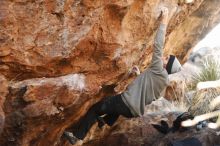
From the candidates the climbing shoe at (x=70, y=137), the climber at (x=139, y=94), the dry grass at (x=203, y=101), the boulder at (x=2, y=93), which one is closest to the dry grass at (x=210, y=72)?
the dry grass at (x=203, y=101)

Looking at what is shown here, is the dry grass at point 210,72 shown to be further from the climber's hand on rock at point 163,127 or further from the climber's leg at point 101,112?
the climber's leg at point 101,112

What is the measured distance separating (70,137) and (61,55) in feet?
6.30

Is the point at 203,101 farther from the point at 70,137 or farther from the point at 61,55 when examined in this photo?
the point at 61,55

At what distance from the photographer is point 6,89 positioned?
589 centimetres

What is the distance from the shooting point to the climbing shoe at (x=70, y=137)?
24.5ft

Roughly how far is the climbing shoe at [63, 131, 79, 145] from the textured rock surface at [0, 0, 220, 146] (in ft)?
0.76

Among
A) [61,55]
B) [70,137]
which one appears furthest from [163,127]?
[61,55]

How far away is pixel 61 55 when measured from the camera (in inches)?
244

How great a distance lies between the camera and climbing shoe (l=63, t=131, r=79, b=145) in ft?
24.5

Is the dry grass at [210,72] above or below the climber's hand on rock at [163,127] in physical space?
above

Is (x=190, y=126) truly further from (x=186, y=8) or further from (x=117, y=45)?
(x=117, y=45)

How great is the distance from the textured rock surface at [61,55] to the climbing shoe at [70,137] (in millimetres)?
231

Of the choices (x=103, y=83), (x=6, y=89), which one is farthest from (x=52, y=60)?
(x=103, y=83)

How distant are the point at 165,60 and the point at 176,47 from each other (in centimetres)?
364
